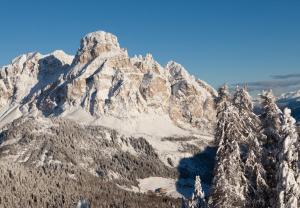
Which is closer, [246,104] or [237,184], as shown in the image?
[237,184]

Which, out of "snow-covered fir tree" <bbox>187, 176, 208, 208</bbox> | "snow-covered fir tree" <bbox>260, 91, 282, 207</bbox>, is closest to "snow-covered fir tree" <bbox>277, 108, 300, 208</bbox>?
"snow-covered fir tree" <bbox>260, 91, 282, 207</bbox>

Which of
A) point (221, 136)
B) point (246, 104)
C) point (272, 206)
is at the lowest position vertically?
point (272, 206)

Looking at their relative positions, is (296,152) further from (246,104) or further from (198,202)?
(198,202)

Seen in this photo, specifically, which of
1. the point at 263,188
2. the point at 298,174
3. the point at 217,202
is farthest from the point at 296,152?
the point at 217,202

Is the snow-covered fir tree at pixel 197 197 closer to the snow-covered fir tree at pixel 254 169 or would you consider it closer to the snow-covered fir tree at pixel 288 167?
the snow-covered fir tree at pixel 254 169

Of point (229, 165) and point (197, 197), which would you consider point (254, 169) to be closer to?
point (229, 165)

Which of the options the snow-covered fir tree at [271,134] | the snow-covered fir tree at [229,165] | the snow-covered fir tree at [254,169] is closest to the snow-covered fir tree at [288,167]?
the snow-covered fir tree at [254,169]
